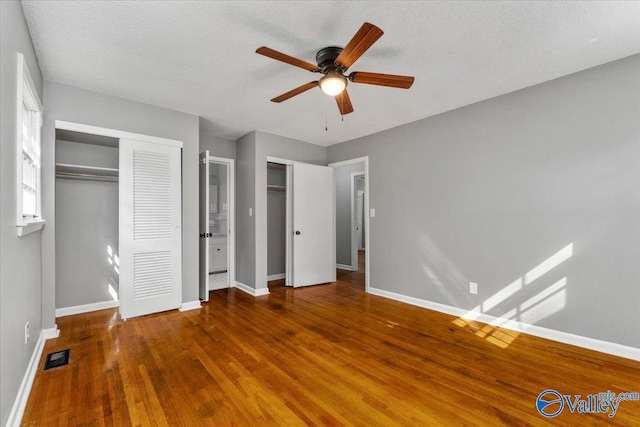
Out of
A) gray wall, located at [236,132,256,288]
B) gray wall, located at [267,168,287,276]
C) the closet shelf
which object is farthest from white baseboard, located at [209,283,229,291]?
the closet shelf

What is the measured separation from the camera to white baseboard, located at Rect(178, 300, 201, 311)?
368 centimetres

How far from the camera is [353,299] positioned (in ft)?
13.9

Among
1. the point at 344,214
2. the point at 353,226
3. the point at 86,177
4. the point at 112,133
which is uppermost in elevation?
the point at 112,133

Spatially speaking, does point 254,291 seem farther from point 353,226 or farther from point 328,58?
point 328,58

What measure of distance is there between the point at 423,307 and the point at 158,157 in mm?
3890

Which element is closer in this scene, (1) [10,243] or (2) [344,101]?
(1) [10,243]

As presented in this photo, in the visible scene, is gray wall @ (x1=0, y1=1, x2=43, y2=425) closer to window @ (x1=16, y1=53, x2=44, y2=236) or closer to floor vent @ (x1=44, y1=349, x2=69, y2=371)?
window @ (x1=16, y1=53, x2=44, y2=236)

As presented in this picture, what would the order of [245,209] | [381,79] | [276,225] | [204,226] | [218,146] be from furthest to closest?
1. [276,225]
2. [218,146]
3. [245,209]
4. [204,226]
5. [381,79]

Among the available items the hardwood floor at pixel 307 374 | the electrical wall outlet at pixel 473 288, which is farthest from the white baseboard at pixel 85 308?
the electrical wall outlet at pixel 473 288

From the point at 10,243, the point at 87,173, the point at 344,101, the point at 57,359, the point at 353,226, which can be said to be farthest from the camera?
the point at 353,226

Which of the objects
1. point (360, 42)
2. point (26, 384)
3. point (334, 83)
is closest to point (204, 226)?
point (26, 384)

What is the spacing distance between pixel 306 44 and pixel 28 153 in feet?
7.89

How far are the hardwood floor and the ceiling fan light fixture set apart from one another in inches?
88.2

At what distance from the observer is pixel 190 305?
373 centimetres
